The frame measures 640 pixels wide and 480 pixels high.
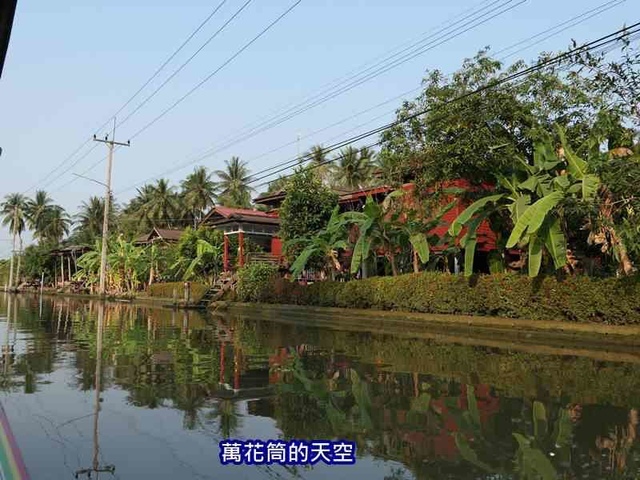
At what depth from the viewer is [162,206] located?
75.1m

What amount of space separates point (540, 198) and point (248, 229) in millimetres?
25483

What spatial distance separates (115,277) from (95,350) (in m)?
42.5

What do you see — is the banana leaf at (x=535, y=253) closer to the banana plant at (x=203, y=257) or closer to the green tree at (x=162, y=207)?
the banana plant at (x=203, y=257)

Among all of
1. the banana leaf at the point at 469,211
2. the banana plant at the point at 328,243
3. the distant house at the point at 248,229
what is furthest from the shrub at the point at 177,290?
the banana leaf at the point at 469,211

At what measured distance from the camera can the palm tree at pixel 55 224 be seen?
8888 centimetres

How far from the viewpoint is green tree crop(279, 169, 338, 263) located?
30922mm

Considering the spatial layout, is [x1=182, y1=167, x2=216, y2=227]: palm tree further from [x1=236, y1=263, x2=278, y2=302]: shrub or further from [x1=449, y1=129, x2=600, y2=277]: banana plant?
[x1=449, y1=129, x2=600, y2=277]: banana plant

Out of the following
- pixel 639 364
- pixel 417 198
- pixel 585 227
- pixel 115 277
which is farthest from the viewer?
pixel 115 277

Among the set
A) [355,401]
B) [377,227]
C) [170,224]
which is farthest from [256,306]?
[170,224]

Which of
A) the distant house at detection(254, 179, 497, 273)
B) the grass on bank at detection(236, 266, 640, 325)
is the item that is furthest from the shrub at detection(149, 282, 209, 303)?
the grass on bank at detection(236, 266, 640, 325)

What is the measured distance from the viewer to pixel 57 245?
87.5 meters

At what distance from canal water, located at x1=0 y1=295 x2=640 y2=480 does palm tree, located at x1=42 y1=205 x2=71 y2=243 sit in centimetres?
→ 8104

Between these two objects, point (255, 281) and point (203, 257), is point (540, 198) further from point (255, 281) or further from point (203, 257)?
point (203, 257)

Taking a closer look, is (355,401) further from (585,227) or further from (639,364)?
(585,227)
